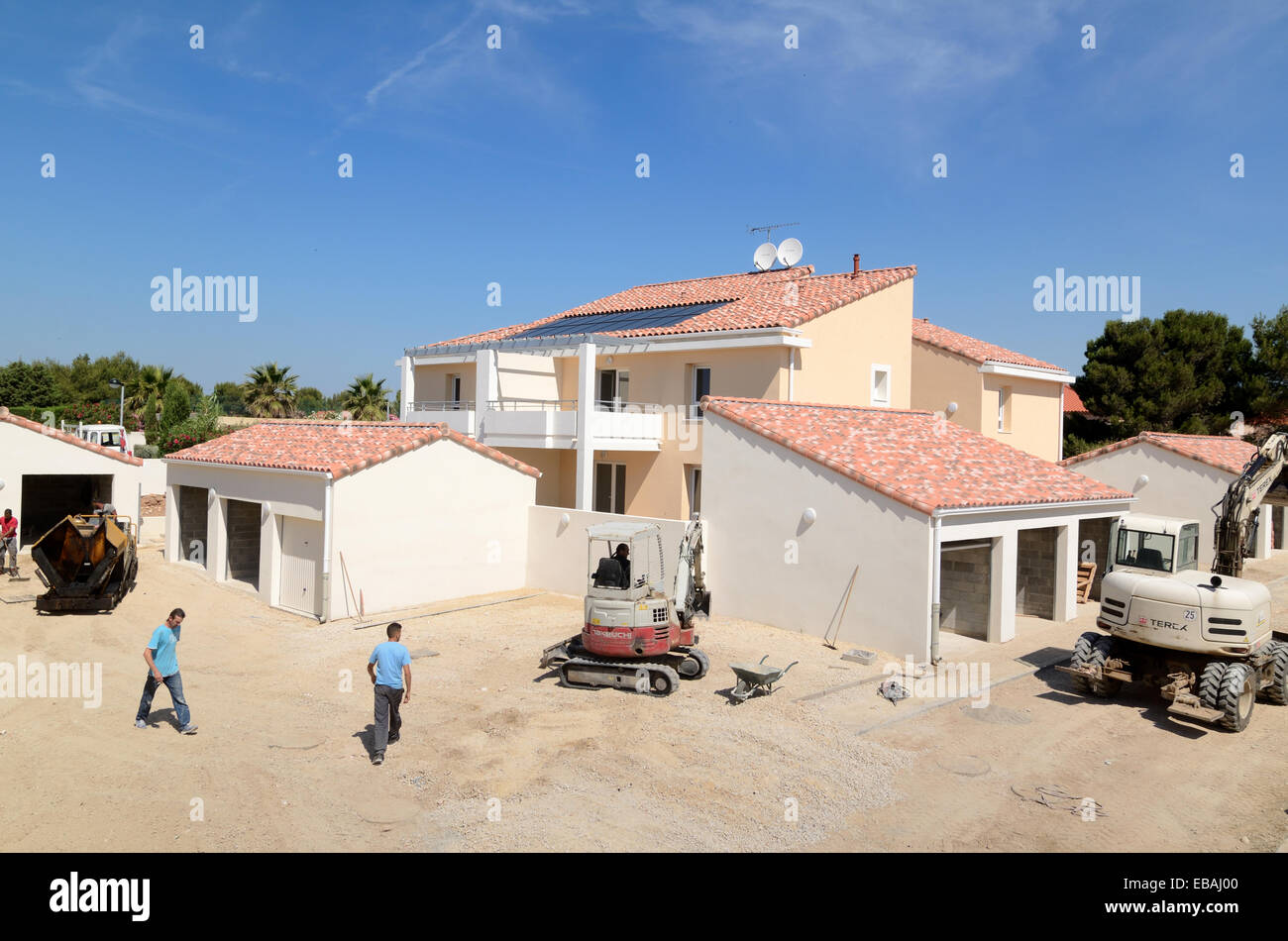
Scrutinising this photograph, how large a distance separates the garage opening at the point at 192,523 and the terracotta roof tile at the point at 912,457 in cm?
1641

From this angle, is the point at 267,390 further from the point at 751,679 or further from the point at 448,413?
the point at 751,679

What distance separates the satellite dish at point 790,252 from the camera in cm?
3177

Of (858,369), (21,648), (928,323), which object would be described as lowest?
(21,648)

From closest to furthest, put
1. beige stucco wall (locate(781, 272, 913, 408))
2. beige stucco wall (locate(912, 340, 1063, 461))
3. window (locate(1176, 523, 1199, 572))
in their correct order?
window (locate(1176, 523, 1199, 572)), beige stucco wall (locate(781, 272, 913, 408)), beige stucco wall (locate(912, 340, 1063, 461))

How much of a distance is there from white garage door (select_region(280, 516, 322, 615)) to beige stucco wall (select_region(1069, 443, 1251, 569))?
83.7 ft

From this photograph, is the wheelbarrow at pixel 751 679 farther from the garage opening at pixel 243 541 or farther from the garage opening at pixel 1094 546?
the garage opening at pixel 243 541

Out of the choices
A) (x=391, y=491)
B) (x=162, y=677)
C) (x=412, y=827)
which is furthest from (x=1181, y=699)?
(x=391, y=491)

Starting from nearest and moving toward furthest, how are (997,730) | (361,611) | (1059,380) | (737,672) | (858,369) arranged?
1. (997,730)
2. (737,672)
3. (361,611)
4. (858,369)
5. (1059,380)

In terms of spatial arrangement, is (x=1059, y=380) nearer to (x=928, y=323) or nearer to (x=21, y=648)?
(x=928, y=323)

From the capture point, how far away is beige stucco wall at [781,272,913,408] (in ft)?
85.1

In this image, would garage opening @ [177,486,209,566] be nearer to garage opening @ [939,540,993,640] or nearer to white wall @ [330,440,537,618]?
white wall @ [330,440,537,618]

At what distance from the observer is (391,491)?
66.5 feet

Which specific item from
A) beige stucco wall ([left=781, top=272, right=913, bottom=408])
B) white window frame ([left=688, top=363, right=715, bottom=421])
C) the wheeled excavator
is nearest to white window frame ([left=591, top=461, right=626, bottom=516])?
white window frame ([left=688, top=363, right=715, bottom=421])
